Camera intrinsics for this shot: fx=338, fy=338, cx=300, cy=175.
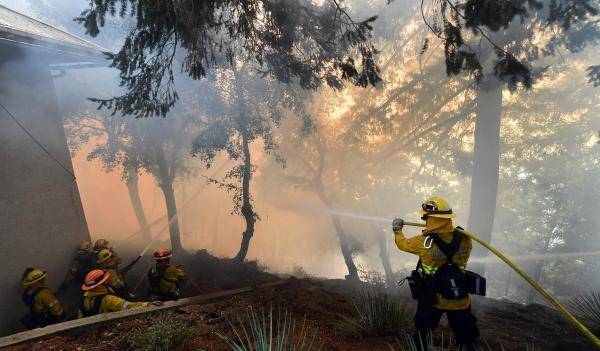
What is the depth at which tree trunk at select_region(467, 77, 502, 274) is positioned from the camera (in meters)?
11.0

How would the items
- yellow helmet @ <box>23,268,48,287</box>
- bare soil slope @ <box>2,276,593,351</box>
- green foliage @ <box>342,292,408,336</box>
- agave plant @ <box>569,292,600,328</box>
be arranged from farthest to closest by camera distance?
yellow helmet @ <box>23,268,48,287</box> < agave plant @ <box>569,292,600,328</box> < green foliage @ <box>342,292,408,336</box> < bare soil slope @ <box>2,276,593,351</box>

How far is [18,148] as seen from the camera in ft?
19.4

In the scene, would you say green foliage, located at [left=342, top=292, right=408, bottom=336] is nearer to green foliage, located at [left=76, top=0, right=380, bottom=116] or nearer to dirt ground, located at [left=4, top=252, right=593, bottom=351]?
dirt ground, located at [left=4, top=252, right=593, bottom=351]

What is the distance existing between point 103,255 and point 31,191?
167 cm

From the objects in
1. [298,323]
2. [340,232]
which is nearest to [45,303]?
[298,323]

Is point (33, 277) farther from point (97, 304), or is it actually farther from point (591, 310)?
point (591, 310)

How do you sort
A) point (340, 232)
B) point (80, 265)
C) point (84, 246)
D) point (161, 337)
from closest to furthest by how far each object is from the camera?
1. point (161, 337)
2. point (80, 265)
3. point (84, 246)
4. point (340, 232)

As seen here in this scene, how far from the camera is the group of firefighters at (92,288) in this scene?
15.3 ft

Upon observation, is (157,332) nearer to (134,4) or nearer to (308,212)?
(134,4)

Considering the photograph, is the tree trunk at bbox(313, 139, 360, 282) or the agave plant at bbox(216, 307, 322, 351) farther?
the tree trunk at bbox(313, 139, 360, 282)

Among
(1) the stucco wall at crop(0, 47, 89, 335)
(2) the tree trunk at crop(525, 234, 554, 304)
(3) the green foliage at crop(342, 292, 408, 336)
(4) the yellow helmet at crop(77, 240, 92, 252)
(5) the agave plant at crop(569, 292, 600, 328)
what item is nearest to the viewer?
(3) the green foliage at crop(342, 292, 408, 336)

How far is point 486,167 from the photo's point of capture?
444 inches

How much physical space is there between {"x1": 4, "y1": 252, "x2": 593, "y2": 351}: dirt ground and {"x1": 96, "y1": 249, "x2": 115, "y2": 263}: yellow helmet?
2769mm

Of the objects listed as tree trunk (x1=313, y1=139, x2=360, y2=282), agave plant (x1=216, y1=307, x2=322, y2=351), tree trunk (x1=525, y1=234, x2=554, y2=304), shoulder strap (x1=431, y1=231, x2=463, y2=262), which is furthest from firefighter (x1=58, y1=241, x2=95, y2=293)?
tree trunk (x1=525, y1=234, x2=554, y2=304)
